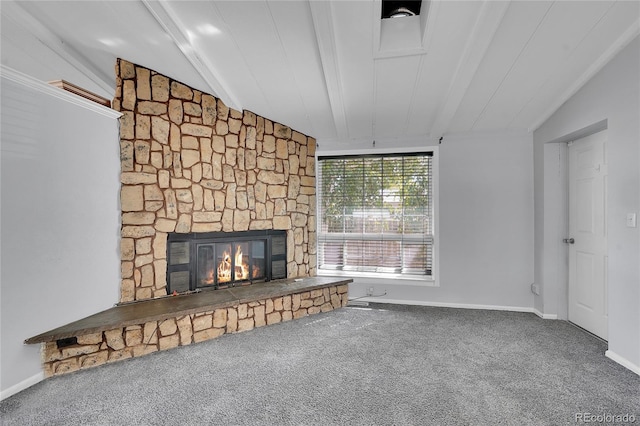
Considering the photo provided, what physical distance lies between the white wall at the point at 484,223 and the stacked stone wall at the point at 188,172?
→ 6.04 ft

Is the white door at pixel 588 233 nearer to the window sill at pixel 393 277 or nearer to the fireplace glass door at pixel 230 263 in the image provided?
the window sill at pixel 393 277

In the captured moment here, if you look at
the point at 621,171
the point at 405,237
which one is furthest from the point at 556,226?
the point at 405,237

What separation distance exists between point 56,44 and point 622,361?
500 centimetres

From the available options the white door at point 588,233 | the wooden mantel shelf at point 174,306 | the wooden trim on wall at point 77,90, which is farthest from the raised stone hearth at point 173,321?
the white door at point 588,233

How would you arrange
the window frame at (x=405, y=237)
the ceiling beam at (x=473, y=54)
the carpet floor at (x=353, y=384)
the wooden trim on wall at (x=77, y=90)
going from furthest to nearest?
the window frame at (x=405, y=237) < the wooden trim on wall at (x=77, y=90) < the ceiling beam at (x=473, y=54) < the carpet floor at (x=353, y=384)

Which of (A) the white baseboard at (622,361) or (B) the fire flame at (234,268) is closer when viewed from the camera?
(A) the white baseboard at (622,361)

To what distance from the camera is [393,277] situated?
3.72 meters

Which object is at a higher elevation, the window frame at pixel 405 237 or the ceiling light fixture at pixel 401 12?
the ceiling light fixture at pixel 401 12

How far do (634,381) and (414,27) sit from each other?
112 inches

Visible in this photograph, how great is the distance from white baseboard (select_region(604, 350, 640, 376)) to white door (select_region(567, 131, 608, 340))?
0.42 m

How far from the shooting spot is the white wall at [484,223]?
339cm

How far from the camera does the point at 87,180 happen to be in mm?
2283

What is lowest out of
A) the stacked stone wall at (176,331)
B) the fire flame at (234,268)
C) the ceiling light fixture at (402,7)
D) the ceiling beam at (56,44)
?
the stacked stone wall at (176,331)

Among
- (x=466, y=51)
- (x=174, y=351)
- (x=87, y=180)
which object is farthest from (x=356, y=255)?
(x=87, y=180)
